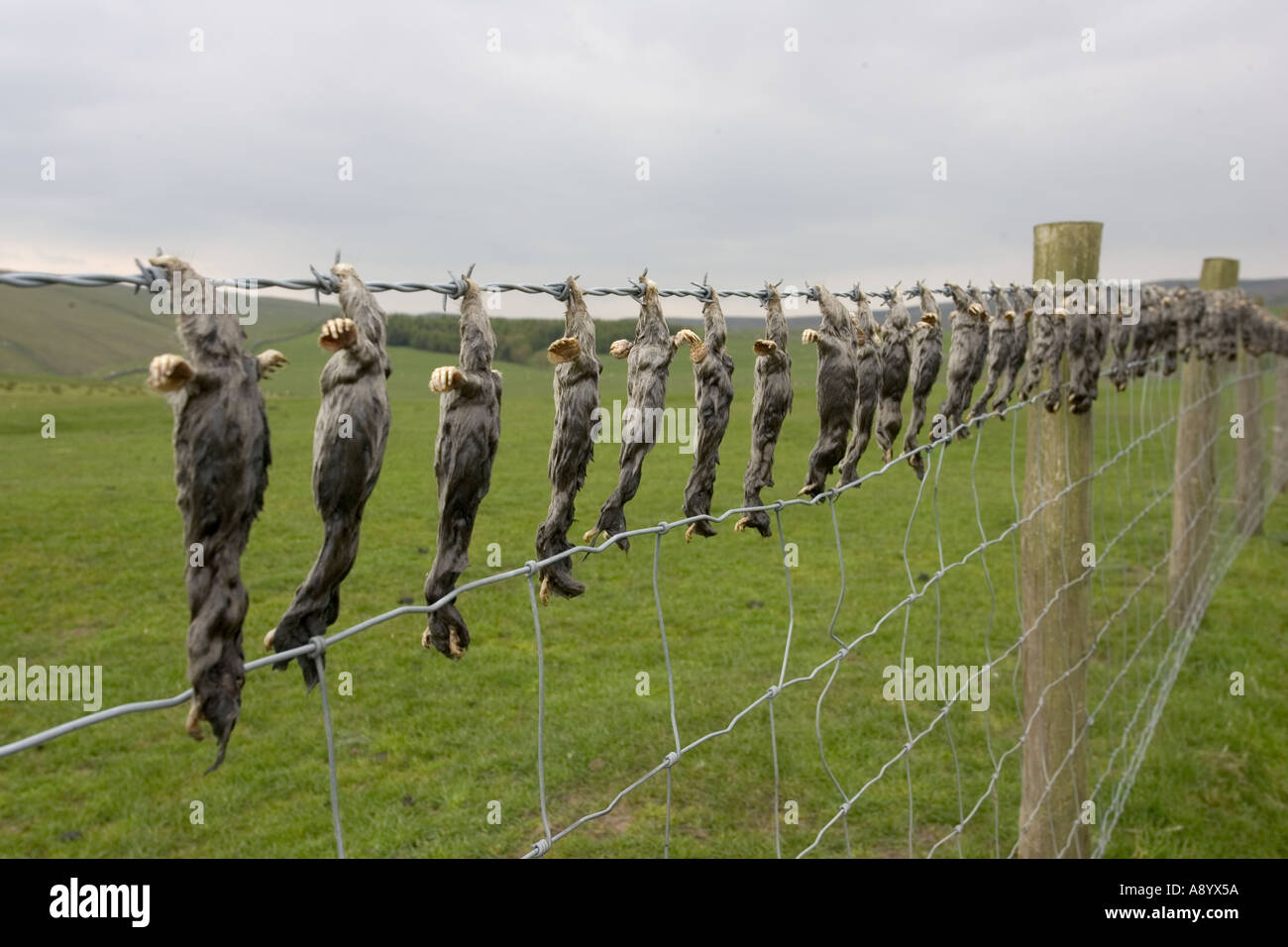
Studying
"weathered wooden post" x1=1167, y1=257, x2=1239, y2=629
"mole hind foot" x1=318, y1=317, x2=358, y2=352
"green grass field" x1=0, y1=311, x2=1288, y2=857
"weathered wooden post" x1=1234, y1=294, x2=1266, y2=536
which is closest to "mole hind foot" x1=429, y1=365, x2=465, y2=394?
"mole hind foot" x1=318, y1=317, x2=358, y2=352

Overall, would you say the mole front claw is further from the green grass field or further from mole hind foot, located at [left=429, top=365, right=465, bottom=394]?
the green grass field

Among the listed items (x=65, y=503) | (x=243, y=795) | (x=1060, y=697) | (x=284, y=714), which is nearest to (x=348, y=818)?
(x=243, y=795)

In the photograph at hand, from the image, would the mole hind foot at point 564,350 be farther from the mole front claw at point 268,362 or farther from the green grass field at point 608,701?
the mole front claw at point 268,362

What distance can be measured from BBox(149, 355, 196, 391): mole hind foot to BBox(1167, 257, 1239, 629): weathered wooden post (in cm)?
1004

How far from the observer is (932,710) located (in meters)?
8.99

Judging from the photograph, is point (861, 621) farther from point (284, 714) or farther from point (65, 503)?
point (65, 503)

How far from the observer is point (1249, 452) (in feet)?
46.3

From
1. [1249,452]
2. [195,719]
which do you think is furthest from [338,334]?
[1249,452]

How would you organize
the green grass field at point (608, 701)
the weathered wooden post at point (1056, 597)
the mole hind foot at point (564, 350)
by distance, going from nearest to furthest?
the mole hind foot at point (564, 350) → the weathered wooden post at point (1056, 597) → the green grass field at point (608, 701)

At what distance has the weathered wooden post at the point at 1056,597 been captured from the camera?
4.86 metres

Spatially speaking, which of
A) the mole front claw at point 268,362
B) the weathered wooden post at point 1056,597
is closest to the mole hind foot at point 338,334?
the mole front claw at point 268,362

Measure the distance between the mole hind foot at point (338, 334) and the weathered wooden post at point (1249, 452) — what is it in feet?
51.4

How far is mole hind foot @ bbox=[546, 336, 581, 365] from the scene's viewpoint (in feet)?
7.61
